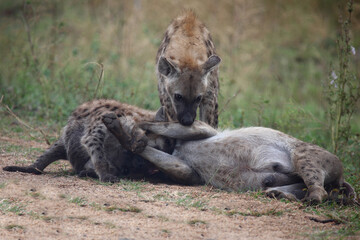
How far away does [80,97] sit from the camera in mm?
6844

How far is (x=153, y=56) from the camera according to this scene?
895 cm

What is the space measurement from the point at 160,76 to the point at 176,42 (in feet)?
1.32

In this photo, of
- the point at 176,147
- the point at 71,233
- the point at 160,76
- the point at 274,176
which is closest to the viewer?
the point at 71,233

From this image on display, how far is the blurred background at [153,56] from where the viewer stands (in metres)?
6.72

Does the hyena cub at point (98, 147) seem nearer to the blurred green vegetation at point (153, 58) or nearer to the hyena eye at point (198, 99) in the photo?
the hyena eye at point (198, 99)

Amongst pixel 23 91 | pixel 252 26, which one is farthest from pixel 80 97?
pixel 252 26

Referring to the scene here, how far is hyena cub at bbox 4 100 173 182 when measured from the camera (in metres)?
4.24

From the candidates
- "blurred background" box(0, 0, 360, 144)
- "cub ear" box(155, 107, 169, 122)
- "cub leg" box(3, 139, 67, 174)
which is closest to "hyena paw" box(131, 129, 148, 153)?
"cub ear" box(155, 107, 169, 122)

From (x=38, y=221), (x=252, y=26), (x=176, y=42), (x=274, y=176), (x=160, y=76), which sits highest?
(x=252, y=26)

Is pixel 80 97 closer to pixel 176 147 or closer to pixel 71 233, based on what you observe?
→ pixel 176 147

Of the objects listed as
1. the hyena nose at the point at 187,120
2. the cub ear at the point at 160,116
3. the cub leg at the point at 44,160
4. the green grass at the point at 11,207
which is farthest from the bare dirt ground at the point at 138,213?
the cub ear at the point at 160,116

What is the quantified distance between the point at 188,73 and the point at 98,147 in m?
1.24

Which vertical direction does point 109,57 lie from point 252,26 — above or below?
below

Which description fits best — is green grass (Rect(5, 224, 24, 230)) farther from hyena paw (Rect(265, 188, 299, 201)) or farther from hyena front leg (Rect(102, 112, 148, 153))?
hyena paw (Rect(265, 188, 299, 201))
